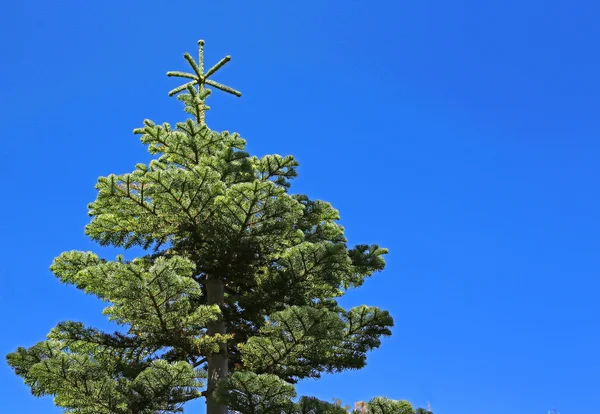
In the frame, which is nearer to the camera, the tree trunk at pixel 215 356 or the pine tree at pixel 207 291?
the pine tree at pixel 207 291

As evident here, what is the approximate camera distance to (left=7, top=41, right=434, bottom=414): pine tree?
6.52 meters

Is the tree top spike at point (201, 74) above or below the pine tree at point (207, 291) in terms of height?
above

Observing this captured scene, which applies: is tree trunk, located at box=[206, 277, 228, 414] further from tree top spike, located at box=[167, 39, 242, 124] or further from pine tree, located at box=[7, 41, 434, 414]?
tree top spike, located at box=[167, 39, 242, 124]

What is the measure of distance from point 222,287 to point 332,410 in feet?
10.1

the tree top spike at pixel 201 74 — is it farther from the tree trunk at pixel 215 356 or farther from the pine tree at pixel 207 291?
the tree trunk at pixel 215 356

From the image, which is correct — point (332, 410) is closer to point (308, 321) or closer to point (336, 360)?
point (308, 321)

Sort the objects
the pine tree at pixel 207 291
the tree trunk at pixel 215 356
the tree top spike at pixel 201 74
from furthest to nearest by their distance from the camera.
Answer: the tree top spike at pixel 201 74 → the tree trunk at pixel 215 356 → the pine tree at pixel 207 291

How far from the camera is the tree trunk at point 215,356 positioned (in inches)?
299

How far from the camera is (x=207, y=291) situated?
344 inches

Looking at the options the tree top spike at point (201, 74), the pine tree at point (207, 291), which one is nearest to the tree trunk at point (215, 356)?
the pine tree at point (207, 291)

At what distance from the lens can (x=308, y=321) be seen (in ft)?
21.9

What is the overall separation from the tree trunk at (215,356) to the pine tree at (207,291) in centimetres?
2

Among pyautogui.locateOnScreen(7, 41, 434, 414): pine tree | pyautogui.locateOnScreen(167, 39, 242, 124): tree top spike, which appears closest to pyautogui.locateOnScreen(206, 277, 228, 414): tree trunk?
pyautogui.locateOnScreen(7, 41, 434, 414): pine tree

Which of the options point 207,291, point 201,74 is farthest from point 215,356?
point 201,74
